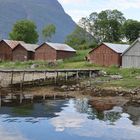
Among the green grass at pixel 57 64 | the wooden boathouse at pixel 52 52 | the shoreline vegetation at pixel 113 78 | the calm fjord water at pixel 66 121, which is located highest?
the wooden boathouse at pixel 52 52

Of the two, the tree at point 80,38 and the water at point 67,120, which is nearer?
the water at point 67,120

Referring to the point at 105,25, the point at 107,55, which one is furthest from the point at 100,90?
the point at 105,25

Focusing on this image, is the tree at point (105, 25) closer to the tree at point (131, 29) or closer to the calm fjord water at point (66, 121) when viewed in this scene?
the tree at point (131, 29)

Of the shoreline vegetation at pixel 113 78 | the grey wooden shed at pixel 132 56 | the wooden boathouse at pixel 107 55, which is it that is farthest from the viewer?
the wooden boathouse at pixel 107 55

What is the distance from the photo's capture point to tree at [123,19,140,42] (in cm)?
11913

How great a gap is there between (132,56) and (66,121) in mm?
39930

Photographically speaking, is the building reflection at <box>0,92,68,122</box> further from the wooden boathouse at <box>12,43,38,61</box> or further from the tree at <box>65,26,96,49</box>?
the tree at <box>65,26,96,49</box>

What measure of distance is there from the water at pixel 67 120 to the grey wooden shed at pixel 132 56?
2808 cm

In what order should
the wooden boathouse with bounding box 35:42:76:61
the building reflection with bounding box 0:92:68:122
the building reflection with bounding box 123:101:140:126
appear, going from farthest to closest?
the wooden boathouse with bounding box 35:42:76:61 → the building reflection with bounding box 0:92:68:122 → the building reflection with bounding box 123:101:140:126

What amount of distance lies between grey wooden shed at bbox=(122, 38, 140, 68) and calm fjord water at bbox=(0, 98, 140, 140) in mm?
28684

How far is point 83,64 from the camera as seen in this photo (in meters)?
82.3

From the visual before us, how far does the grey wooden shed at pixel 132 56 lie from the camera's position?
238ft

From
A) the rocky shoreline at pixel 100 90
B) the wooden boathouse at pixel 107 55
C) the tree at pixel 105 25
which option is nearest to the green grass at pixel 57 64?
the wooden boathouse at pixel 107 55

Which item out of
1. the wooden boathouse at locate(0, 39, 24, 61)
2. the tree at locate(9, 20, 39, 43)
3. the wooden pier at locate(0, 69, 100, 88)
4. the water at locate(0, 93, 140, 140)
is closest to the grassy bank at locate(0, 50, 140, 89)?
the wooden pier at locate(0, 69, 100, 88)
